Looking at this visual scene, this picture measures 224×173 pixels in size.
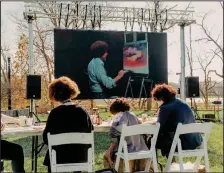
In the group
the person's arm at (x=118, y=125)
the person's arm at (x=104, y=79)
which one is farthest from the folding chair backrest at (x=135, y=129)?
the person's arm at (x=104, y=79)

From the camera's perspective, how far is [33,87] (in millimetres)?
5793

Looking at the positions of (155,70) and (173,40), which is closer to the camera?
(155,70)

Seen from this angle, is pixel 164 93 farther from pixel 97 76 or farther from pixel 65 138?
pixel 97 76

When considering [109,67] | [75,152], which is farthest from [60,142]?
[109,67]

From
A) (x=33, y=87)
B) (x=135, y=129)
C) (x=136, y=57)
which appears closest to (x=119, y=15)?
(x=136, y=57)

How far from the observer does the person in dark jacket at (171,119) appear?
369 centimetres

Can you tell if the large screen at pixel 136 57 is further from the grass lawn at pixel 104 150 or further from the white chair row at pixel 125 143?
the white chair row at pixel 125 143

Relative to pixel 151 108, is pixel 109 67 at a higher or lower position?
higher

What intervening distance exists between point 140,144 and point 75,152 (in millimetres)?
810

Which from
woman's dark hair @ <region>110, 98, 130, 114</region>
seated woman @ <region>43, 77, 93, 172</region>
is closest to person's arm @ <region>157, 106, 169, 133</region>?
woman's dark hair @ <region>110, 98, 130, 114</region>

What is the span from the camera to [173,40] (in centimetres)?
1258

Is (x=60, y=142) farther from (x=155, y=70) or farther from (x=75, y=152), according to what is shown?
(x=155, y=70)

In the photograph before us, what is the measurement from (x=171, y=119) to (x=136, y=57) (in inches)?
141

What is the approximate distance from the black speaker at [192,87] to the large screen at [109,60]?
55cm
